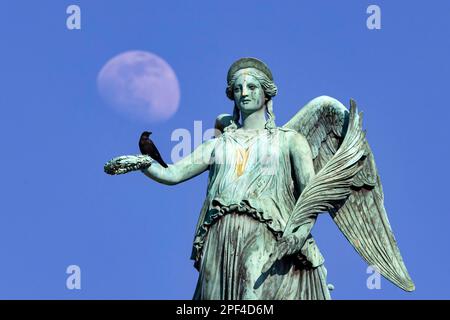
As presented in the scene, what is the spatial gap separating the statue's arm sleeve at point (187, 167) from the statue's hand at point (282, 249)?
1.75 meters

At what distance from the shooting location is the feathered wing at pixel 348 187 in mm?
27625

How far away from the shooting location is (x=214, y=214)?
1078 inches

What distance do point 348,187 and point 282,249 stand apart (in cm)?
137

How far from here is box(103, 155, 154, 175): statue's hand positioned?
89.9ft

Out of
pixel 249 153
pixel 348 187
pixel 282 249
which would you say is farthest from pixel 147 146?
pixel 348 187

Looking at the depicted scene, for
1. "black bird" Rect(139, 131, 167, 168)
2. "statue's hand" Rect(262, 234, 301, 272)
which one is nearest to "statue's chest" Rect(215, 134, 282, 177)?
"black bird" Rect(139, 131, 167, 168)

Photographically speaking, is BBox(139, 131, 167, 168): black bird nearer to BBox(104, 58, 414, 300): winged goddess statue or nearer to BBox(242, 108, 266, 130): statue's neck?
BBox(104, 58, 414, 300): winged goddess statue

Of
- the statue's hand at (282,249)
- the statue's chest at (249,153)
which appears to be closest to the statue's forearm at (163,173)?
the statue's chest at (249,153)

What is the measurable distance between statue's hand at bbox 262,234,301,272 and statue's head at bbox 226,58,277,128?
5.94 ft

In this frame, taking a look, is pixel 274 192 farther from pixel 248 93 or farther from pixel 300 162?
pixel 248 93
